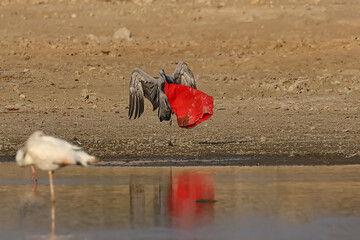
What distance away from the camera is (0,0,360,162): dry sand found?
1673 centimetres

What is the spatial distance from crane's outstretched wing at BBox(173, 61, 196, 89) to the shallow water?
12.4 ft

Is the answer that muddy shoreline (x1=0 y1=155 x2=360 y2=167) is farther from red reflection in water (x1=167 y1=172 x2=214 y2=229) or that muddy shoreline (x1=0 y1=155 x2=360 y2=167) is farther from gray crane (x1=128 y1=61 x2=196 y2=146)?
gray crane (x1=128 y1=61 x2=196 y2=146)

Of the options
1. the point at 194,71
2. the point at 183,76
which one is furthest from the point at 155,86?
the point at 194,71

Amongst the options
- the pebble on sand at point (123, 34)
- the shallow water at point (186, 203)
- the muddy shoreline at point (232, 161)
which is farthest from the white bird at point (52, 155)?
the pebble on sand at point (123, 34)

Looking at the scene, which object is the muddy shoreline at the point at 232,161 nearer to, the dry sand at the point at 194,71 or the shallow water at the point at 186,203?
the dry sand at the point at 194,71

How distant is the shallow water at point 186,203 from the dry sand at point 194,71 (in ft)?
6.54

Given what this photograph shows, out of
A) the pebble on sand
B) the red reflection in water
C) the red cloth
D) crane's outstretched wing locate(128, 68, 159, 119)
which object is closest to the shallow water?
the red reflection in water

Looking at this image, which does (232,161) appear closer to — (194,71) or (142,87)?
(142,87)

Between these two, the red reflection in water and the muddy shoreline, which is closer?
the red reflection in water

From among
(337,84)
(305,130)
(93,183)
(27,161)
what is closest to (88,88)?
(337,84)

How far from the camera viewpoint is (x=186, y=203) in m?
10.7

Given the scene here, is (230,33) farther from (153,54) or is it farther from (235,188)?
(235,188)

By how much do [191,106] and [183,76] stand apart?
125 cm

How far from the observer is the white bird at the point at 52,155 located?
9.96 m
